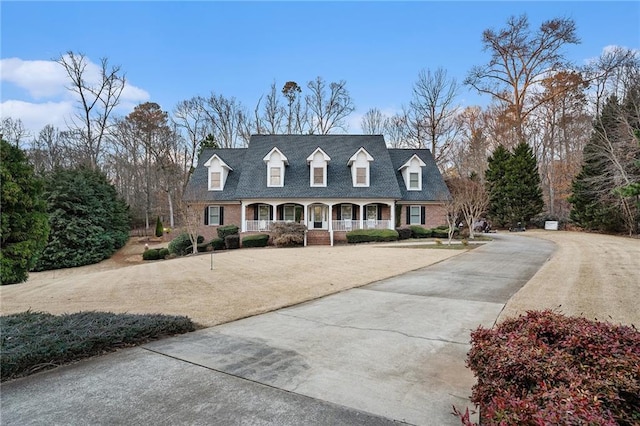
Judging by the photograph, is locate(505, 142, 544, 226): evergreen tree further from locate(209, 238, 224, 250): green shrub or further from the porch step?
locate(209, 238, 224, 250): green shrub

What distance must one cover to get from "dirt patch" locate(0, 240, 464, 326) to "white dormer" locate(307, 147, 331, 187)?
10339 mm

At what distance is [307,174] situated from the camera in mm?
25469

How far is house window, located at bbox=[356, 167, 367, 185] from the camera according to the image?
24797mm

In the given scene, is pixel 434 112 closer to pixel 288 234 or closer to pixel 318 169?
pixel 318 169

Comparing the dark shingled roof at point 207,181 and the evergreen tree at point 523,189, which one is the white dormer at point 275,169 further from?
the evergreen tree at point 523,189

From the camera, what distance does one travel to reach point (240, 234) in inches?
922

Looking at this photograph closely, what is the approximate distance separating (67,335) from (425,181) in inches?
1002

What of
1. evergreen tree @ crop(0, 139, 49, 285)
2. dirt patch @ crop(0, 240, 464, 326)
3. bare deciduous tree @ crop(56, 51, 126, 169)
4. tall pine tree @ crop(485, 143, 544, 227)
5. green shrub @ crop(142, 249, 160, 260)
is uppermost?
bare deciduous tree @ crop(56, 51, 126, 169)

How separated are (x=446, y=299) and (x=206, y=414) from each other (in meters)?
6.16

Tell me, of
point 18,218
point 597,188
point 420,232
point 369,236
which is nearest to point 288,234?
point 369,236

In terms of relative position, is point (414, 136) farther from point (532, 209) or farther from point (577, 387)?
point (577, 387)

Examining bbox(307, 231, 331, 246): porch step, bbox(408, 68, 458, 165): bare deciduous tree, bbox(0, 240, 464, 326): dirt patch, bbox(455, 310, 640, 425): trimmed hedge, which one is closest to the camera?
bbox(455, 310, 640, 425): trimmed hedge

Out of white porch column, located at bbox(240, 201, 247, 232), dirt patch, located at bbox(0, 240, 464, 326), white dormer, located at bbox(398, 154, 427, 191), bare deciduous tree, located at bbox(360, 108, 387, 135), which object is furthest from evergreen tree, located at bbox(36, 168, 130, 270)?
bare deciduous tree, located at bbox(360, 108, 387, 135)

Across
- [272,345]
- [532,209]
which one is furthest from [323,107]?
[272,345]
